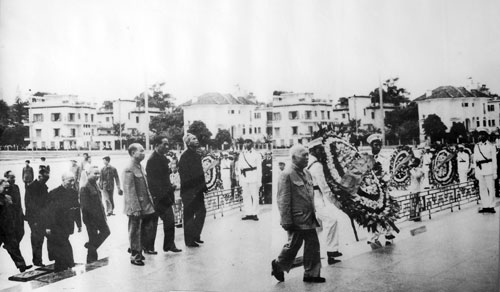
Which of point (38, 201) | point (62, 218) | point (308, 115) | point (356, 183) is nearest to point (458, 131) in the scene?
point (356, 183)

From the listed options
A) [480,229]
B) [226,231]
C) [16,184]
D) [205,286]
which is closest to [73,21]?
[16,184]

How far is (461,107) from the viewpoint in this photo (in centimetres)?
340

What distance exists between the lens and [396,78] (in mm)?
3529

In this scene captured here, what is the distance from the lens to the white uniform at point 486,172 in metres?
3.39

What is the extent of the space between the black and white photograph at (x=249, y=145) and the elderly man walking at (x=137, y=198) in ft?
0.04

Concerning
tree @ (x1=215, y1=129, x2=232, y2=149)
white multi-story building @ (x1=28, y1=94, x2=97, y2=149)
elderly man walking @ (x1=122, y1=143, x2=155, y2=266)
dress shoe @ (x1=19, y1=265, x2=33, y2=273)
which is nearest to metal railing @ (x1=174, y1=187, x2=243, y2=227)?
elderly man walking @ (x1=122, y1=143, x2=155, y2=266)

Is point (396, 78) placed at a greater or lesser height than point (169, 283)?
greater

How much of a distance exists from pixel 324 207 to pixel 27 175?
7.95ft

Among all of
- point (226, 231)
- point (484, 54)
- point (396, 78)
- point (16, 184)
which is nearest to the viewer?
point (484, 54)

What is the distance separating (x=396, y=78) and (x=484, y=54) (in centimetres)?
57

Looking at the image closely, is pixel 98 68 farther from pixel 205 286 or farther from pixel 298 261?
pixel 298 261

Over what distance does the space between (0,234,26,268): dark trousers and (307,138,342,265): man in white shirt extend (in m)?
2.39

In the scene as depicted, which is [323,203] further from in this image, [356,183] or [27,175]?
[27,175]

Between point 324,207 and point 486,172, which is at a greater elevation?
point 486,172
